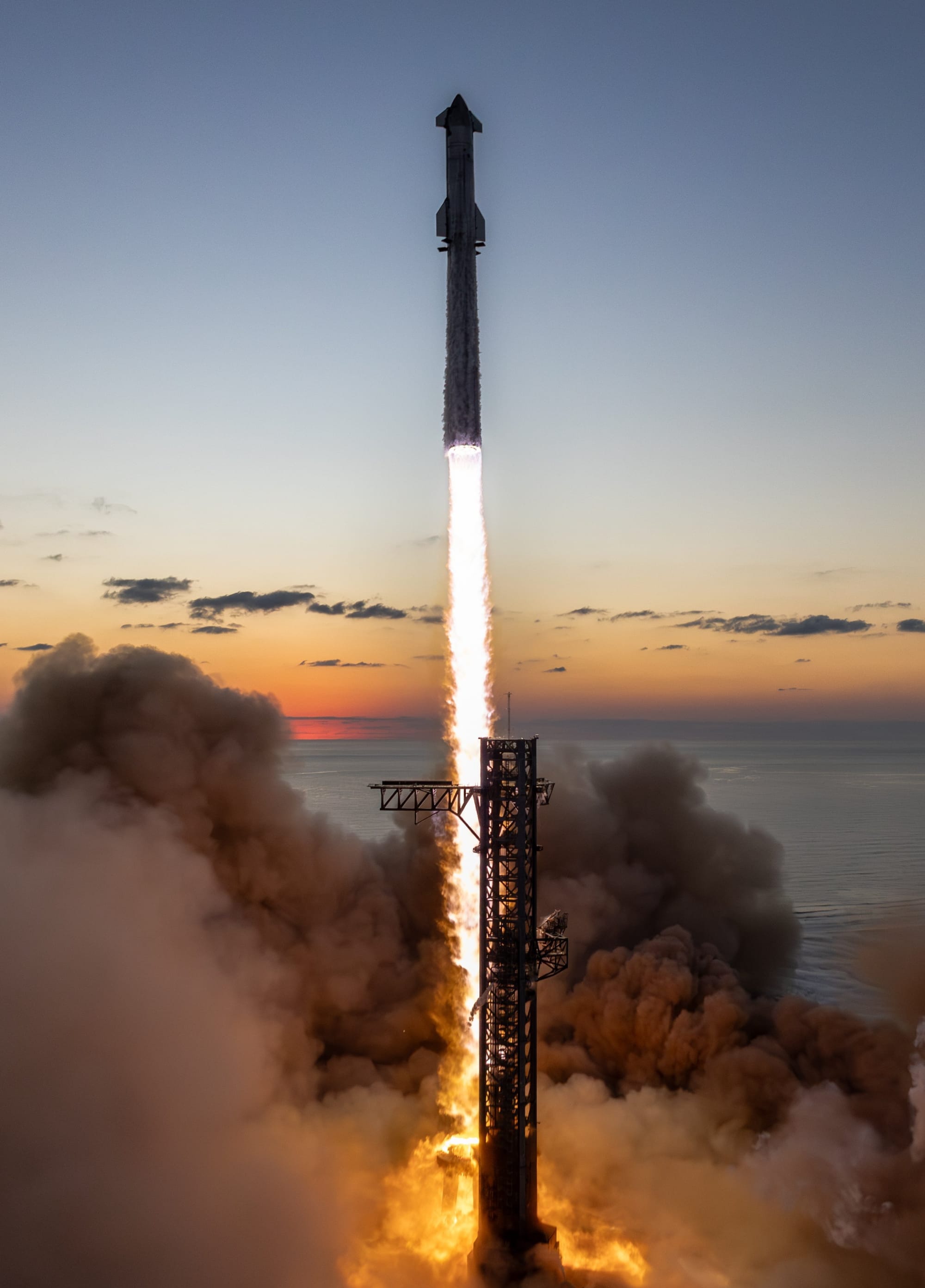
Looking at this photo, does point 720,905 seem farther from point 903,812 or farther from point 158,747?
point 903,812

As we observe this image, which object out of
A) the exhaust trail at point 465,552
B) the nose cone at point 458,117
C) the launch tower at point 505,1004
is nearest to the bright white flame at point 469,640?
the exhaust trail at point 465,552

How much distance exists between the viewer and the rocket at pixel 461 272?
37188mm

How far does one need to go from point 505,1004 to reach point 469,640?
14598 millimetres

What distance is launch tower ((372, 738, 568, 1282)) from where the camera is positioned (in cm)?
3234

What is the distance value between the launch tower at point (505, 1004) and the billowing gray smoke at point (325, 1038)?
2.95 meters

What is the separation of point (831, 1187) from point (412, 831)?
2673cm

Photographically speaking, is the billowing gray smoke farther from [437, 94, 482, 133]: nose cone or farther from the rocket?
[437, 94, 482, 133]: nose cone

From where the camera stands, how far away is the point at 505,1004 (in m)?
32.4

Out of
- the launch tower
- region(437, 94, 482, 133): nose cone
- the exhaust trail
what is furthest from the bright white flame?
region(437, 94, 482, 133): nose cone

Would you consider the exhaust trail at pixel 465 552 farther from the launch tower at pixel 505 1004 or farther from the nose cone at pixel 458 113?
the launch tower at pixel 505 1004

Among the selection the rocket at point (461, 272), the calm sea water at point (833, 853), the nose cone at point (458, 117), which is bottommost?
the calm sea water at point (833, 853)

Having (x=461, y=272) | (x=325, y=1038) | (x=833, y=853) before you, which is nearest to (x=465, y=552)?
(x=461, y=272)

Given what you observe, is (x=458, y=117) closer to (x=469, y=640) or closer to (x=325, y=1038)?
(x=469, y=640)

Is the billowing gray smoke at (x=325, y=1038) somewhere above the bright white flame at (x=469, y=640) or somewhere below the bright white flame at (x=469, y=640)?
below
